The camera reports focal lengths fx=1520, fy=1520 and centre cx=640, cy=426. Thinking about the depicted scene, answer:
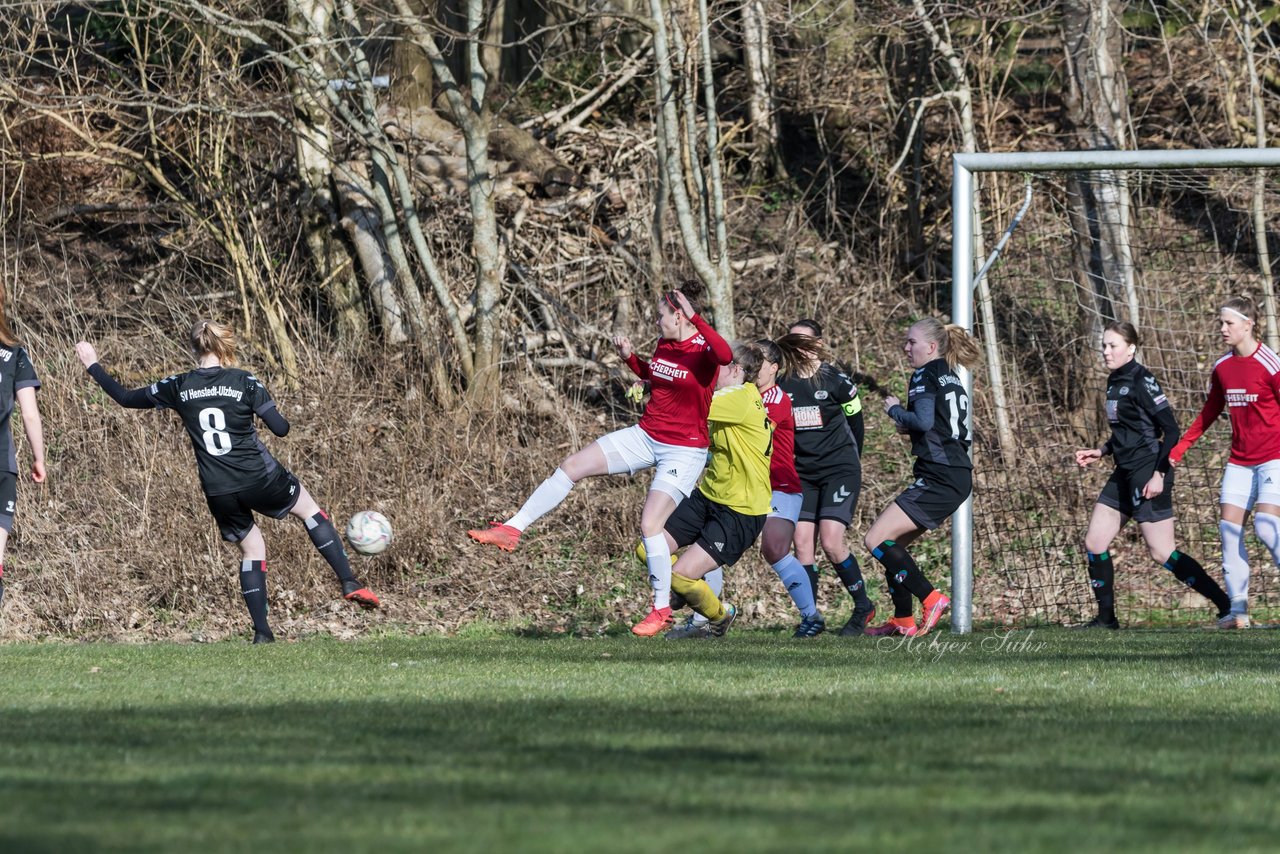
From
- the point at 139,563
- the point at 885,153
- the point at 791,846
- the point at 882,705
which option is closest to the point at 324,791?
the point at 791,846

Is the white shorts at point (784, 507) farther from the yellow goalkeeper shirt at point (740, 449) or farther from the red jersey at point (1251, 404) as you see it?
the red jersey at point (1251, 404)

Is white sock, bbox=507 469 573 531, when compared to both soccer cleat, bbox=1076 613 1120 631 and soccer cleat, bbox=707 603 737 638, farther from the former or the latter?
soccer cleat, bbox=1076 613 1120 631

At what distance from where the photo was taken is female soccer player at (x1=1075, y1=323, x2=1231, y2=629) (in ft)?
33.2

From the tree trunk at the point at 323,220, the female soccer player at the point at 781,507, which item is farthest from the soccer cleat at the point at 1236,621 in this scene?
the tree trunk at the point at 323,220

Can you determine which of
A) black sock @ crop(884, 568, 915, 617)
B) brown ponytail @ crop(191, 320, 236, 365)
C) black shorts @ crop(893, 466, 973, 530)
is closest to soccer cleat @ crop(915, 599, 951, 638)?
black sock @ crop(884, 568, 915, 617)

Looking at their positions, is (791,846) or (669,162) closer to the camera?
(791,846)

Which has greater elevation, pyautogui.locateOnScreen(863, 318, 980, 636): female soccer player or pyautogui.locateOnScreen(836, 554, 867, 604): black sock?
pyautogui.locateOnScreen(863, 318, 980, 636): female soccer player

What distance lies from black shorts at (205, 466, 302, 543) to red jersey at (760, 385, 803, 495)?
305 centimetres

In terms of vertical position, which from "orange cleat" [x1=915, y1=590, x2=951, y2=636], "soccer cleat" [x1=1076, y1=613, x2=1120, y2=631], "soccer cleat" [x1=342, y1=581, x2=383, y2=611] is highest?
"soccer cleat" [x1=342, y1=581, x2=383, y2=611]

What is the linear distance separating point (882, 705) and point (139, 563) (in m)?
7.74

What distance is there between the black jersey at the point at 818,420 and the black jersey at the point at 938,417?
0.75 m

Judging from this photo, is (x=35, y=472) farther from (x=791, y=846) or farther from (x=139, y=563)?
(x=791, y=846)

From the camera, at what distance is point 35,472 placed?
8.50m

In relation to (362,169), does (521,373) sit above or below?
below
